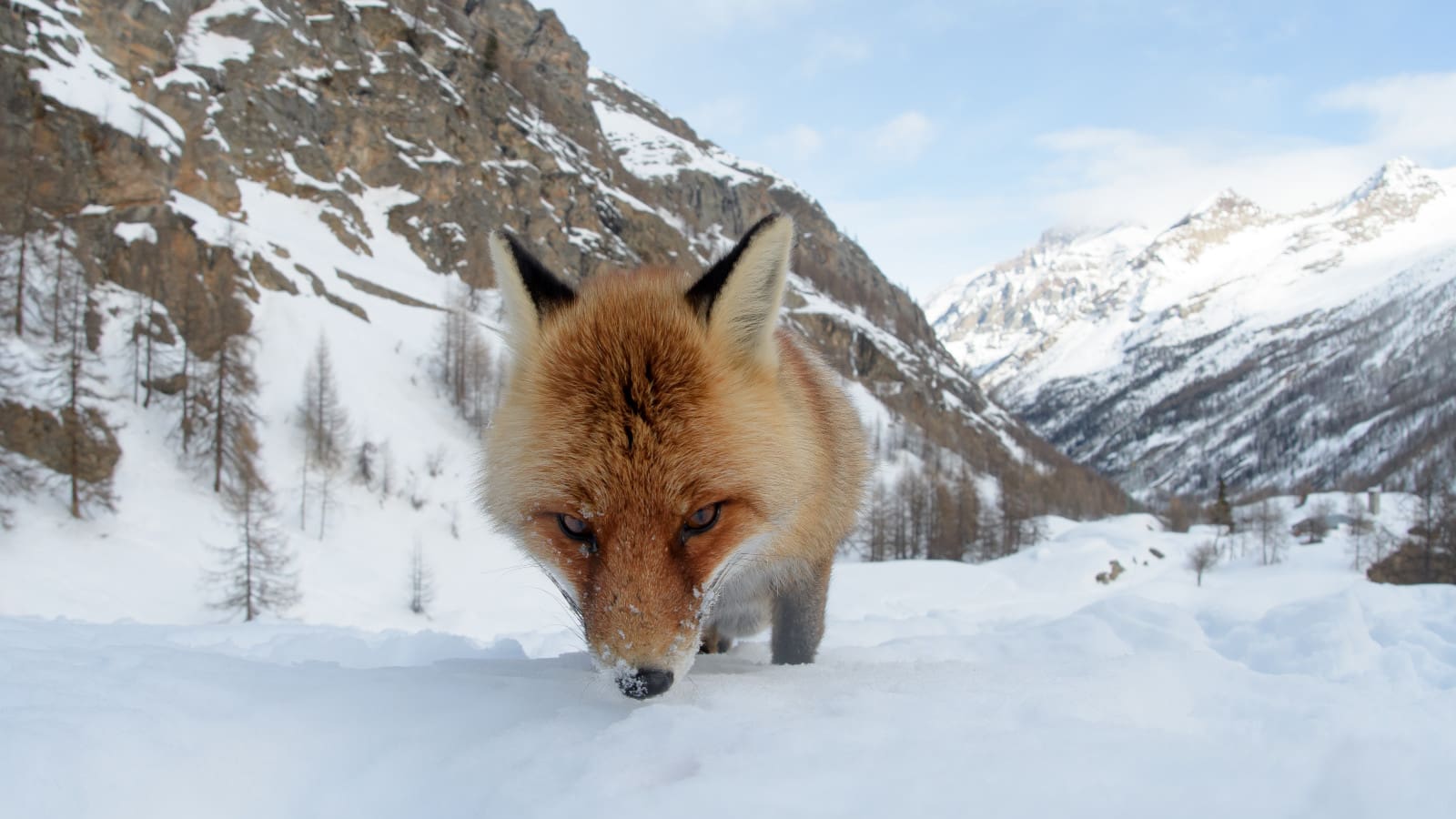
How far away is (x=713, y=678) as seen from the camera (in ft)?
10.5

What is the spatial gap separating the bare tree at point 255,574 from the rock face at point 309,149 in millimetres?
18881

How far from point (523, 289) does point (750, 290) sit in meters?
1.15

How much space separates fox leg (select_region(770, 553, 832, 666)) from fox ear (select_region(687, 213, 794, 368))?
1787mm

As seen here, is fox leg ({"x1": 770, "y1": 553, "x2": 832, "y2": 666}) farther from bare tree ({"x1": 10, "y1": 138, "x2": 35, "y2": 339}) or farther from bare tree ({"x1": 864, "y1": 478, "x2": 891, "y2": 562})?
bare tree ({"x1": 864, "y1": 478, "x2": 891, "y2": 562})

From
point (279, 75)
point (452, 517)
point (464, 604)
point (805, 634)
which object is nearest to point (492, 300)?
point (279, 75)

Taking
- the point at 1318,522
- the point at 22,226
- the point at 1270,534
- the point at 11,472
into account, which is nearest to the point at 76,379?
the point at 11,472

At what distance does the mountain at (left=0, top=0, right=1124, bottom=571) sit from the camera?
40956mm

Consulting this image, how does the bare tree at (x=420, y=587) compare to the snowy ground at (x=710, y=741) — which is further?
the bare tree at (x=420, y=587)

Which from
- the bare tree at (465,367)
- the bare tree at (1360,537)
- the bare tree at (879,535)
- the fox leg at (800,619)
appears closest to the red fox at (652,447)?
the fox leg at (800,619)

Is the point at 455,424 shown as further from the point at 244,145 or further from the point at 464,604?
the point at 244,145

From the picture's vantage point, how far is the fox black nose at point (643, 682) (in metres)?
2.40

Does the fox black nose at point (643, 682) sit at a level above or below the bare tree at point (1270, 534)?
above

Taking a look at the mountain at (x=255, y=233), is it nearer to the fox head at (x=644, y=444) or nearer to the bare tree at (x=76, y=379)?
the bare tree at (x=76, y=379)

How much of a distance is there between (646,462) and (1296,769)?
2.11 metres
